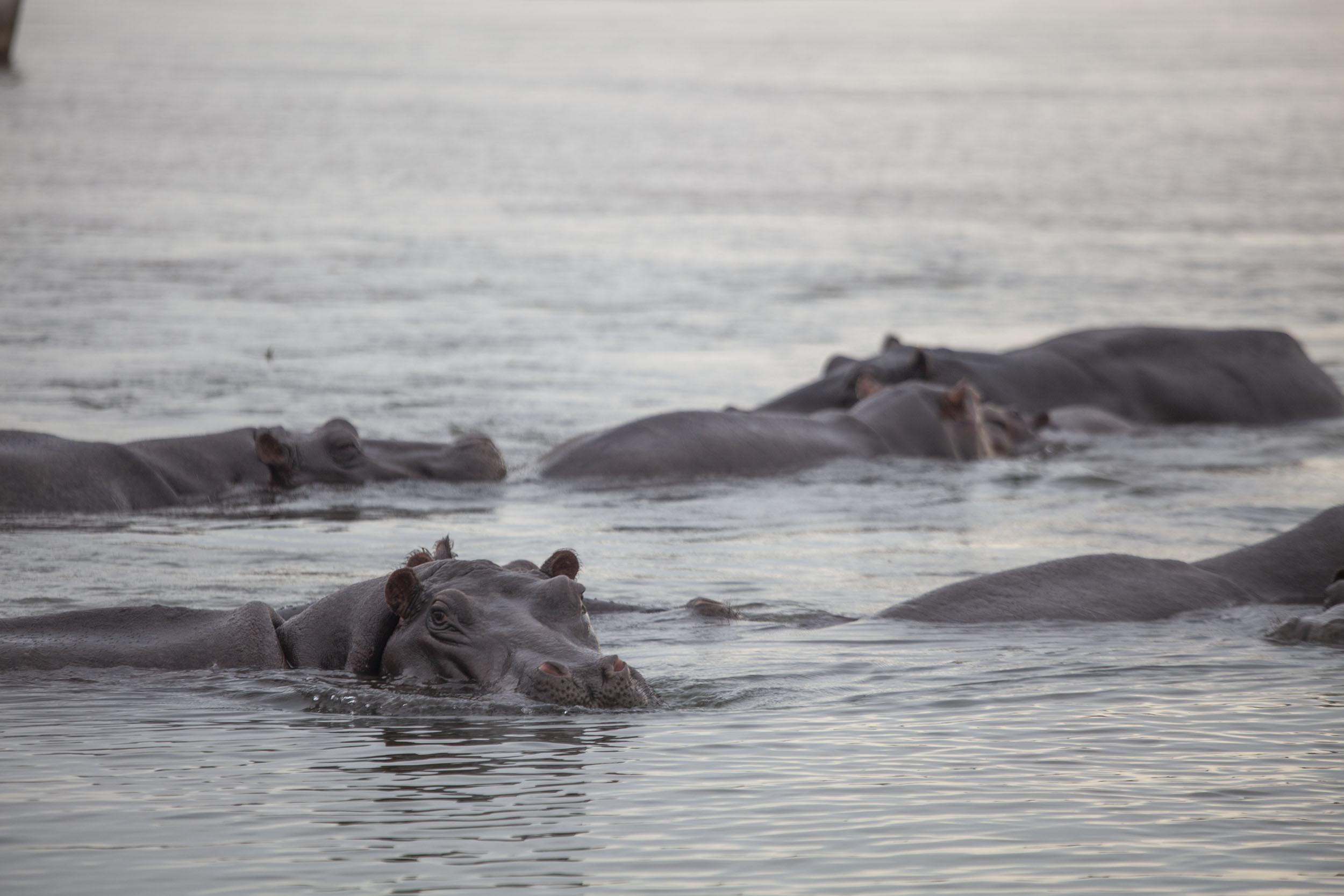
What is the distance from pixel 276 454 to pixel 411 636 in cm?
549

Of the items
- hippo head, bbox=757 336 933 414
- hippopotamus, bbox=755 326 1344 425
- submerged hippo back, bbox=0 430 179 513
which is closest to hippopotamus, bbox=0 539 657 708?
submerged hippo back, bbox=0 430 179 513

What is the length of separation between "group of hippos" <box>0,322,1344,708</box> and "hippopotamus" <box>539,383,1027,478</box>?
1cm

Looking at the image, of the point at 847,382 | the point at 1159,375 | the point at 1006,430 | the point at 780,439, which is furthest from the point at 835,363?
the point at 1159,375

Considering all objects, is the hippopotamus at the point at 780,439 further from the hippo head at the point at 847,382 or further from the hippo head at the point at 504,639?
the hippo head at the point at 504,639

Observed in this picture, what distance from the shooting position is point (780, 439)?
520 inches

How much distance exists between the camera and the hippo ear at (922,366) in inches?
587

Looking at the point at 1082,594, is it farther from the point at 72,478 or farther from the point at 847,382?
the point at 847,382

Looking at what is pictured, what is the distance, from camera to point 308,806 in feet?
19.1

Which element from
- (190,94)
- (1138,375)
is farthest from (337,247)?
(190,94)

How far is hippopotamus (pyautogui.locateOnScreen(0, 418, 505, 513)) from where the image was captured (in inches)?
440

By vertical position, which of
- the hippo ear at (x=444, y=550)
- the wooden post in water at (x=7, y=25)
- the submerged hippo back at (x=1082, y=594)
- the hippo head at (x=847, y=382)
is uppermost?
the wooden post in water at (x=7, y=25)

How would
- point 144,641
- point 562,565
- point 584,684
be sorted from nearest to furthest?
1. point 584,684
2. point 562,565
3. point 144,641

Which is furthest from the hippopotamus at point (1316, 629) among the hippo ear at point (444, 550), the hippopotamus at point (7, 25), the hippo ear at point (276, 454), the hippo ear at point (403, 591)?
the hippopotamus at point (7, 25)

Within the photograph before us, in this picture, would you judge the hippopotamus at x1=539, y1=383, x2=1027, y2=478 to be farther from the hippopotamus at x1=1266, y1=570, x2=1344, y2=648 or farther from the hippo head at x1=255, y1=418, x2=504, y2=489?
the hippopotamus at x1=1266, y1=570, x2=1344, y2=648
